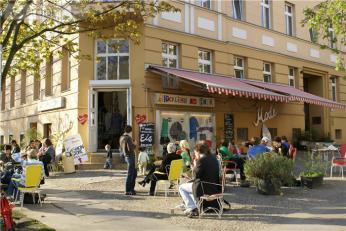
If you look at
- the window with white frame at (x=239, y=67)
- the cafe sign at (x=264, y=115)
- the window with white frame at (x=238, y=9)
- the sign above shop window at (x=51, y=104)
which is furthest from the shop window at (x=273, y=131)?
the sign above shop window at (x=51, y=104)

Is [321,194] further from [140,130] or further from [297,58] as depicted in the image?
[297,58]

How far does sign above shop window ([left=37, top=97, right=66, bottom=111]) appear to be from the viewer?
17.7 metres

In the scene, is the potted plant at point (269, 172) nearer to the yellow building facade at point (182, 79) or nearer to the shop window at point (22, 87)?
the yellow building facade at point (182, 79)

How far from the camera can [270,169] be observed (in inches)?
405

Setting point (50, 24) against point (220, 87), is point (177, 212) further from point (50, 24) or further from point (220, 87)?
point (50, 24)

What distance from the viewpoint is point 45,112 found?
19.6 metres

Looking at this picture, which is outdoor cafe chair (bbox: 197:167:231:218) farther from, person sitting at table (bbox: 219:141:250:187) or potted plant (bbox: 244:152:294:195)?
person sitting at table (bbox: 219:141:250:187)

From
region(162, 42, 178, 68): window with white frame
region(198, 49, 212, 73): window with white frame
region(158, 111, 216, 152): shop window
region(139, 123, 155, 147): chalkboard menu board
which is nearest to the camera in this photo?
region(139, 123, 155, 147): chalkboard menu board

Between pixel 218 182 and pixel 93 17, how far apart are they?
209 inches

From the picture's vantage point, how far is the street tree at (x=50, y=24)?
9.70 metres

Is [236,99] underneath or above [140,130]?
above

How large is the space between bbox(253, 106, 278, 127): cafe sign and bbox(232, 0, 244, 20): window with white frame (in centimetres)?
474

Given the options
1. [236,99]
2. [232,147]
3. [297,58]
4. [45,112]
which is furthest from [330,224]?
[297,58]

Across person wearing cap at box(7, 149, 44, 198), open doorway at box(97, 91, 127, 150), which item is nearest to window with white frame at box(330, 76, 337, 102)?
open doorway at box(97, 91, 127, 150)
